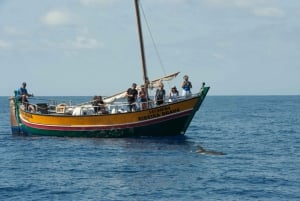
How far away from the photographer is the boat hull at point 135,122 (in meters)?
38.5

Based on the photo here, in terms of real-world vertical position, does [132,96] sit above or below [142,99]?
above

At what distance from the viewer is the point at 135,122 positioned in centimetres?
3888

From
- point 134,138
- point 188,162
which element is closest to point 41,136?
point 134,138

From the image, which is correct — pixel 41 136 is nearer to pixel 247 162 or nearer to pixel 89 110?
pixel 89 110

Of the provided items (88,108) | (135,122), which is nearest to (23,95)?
(88,108)

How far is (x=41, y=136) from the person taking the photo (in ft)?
143

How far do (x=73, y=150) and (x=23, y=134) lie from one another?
12.1 m

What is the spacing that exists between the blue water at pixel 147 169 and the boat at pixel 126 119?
78 cm

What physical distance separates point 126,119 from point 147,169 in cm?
1084

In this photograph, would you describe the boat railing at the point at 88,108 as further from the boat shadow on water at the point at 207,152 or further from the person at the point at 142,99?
the boat shadow on water at the point at 207,152

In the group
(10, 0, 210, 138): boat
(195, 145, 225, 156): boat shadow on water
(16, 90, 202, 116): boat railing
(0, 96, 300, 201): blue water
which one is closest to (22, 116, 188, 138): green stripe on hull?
(10, 0, 210, 138): boat

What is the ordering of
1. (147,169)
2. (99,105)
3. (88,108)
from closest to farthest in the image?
(147,169), (99,105), (88,108)

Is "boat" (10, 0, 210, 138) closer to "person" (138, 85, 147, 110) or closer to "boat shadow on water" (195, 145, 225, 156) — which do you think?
"person" (138, 85, 147, 110)

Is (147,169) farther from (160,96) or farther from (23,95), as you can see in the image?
(23,95)
